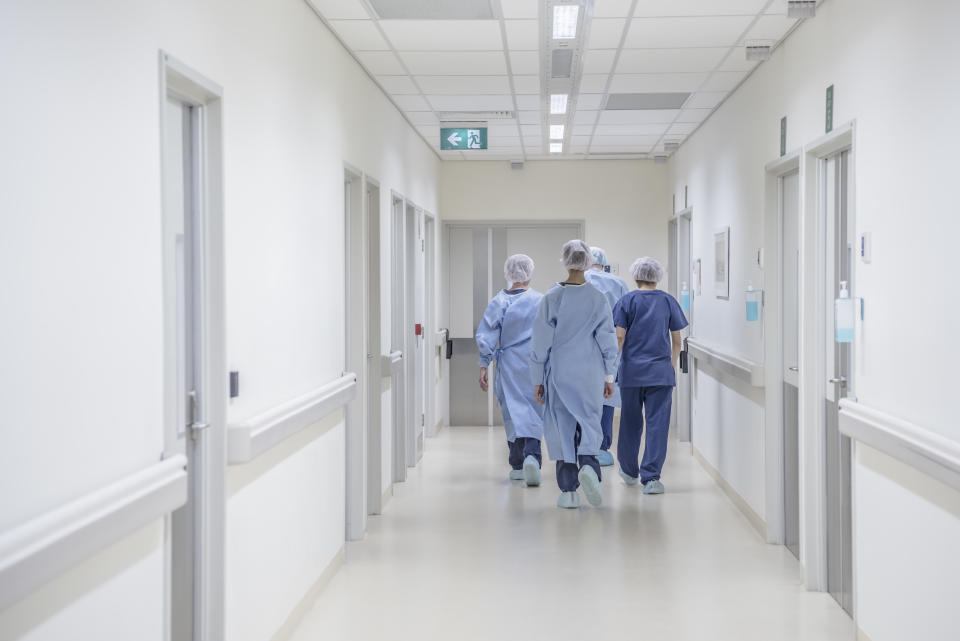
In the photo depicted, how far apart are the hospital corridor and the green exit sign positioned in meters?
0.02

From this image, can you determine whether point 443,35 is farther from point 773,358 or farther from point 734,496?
point 734,496

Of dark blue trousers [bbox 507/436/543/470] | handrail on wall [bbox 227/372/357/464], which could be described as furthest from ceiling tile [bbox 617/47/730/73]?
dark blue trousers [bbox 507/436/543/470]

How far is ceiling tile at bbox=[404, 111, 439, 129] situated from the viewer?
7.30 m

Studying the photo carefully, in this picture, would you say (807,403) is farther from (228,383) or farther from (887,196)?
(228,383)

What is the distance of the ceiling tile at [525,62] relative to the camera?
5438 mm

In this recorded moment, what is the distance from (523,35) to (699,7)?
0.99 metres

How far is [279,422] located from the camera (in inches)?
138

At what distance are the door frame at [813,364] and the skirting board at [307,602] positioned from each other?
235cm

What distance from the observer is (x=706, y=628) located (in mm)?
4027

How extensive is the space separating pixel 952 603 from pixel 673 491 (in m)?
4.10

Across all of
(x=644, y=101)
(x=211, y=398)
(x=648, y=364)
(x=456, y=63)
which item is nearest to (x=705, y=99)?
(x=644, y=101)

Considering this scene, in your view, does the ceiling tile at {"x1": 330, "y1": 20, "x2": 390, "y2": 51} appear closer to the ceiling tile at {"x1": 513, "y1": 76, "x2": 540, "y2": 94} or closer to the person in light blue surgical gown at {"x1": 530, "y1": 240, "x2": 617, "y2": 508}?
the ceiling tile at {"x1": 513, "y1": 76, "x2": 540, "y2": 94}

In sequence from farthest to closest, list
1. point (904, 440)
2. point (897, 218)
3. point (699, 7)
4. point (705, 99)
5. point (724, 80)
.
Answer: point (705, 99) → point (724, 80) → point (699, 7) → point (897, 218) → point (904, 440)

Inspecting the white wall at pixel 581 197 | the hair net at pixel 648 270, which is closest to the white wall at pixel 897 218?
the hair net at pixel 648 270
